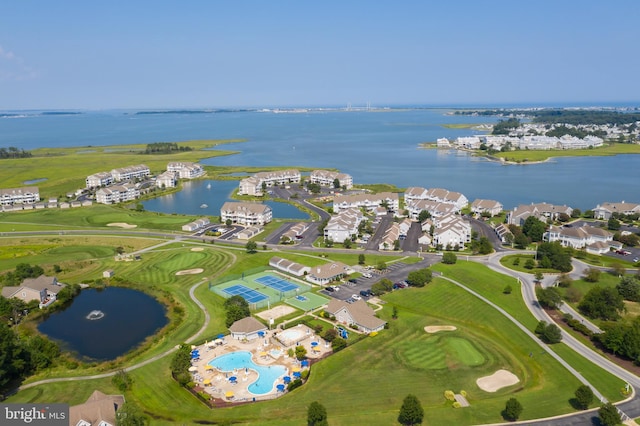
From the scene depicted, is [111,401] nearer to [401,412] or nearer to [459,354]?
[401,412]

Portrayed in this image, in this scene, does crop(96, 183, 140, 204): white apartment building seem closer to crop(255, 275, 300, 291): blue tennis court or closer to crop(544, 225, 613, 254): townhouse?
crop(255, 275, 300, 291): blue tennis court

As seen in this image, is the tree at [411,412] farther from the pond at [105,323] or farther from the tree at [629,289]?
the tree at [629,289]

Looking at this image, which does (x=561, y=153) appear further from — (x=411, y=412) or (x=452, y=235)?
(x=411, y=412)

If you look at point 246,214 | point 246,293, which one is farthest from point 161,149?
point 246,293

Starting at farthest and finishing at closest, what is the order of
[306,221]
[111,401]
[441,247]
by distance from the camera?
1. [306,221]
2. [441,247]
3. [111,401]

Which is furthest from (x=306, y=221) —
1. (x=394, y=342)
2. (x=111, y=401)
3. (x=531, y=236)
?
(x=111, y=401)

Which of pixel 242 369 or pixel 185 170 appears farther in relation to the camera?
pixel 185 170
